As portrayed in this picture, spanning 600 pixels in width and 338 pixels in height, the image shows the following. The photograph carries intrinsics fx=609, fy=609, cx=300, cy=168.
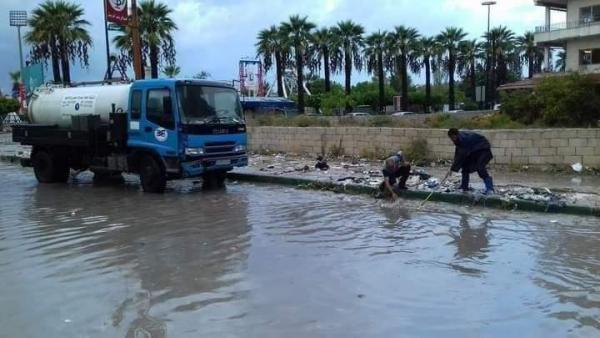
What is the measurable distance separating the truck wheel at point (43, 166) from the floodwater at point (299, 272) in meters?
5.26

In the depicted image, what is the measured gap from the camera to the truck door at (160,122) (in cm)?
1335

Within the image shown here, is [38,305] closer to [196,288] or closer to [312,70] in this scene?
[196,288]

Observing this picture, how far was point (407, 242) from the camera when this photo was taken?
27.5ft

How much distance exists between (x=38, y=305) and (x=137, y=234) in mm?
3540

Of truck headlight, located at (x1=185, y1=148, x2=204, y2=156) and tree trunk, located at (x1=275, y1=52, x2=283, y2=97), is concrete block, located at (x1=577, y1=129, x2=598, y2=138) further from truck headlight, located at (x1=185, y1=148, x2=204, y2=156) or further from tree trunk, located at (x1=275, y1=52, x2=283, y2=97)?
tree trunk, located at (x1=275, y1=52, x2=283, y2=97)

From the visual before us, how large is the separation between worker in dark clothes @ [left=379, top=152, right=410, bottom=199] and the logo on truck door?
4.88 metres

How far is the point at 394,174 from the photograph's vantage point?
1216 centimetres

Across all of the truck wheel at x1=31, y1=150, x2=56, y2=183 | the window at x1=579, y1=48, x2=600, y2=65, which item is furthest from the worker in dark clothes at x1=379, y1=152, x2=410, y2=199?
the window at x1=579, y1=48, x2=600, y2=65

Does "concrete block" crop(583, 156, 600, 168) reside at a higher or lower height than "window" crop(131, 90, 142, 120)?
lower

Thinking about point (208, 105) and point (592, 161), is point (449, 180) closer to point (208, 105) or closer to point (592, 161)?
point (592, 161)

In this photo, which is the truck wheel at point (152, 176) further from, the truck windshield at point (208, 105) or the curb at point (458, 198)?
the curb at point (458, 198)

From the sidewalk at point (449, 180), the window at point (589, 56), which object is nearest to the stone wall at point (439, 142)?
the sidewalk at point (449, 180)

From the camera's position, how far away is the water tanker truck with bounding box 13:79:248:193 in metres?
13.4

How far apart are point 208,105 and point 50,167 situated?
5.81m
